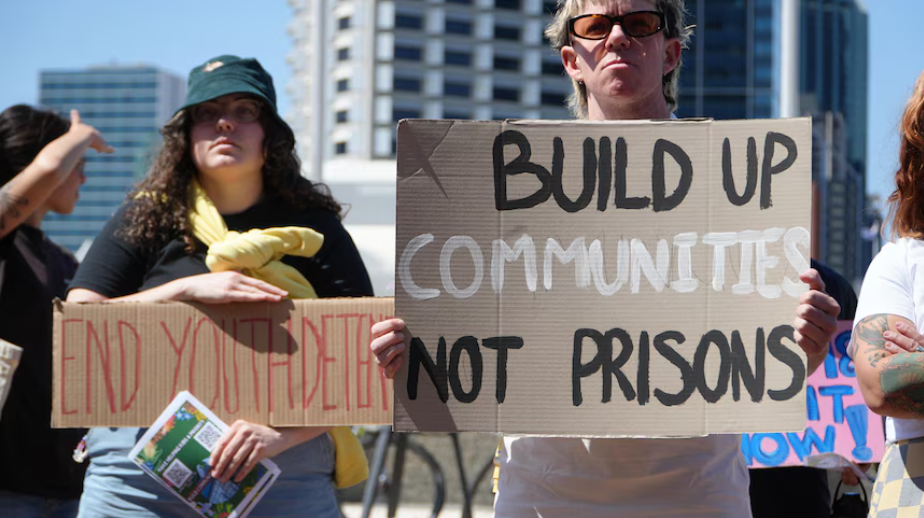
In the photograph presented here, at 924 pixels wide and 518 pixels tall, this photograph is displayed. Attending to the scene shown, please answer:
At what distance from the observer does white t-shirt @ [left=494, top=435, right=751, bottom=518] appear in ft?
6.32

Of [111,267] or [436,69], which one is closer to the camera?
[111,267]

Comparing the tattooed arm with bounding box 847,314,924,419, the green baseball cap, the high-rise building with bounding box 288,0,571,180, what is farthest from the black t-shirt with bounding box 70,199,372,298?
the high-rise building with bounding box 288,0,571,180

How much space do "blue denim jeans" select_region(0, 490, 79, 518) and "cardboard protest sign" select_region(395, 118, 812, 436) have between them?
65.0 inches

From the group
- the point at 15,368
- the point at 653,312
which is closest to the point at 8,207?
the point at 15,368

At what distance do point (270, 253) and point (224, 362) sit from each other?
11.4 inches

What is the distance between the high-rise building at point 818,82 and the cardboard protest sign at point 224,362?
772 inches

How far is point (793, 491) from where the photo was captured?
9.87 feet

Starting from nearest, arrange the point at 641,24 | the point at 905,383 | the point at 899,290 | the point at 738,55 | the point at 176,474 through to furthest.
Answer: the point at 905,383, the point at 899,290, the point at 641,24, the point at 176,474, the point at 738,55

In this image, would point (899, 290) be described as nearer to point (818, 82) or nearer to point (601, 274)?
point (601, 274)

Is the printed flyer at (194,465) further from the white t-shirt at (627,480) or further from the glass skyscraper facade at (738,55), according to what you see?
the glass skyscraper facade at (738,55)

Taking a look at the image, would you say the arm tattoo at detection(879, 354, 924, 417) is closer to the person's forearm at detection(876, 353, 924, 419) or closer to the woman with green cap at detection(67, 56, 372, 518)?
the person's forearm at detection(876, 353, 924, 419)

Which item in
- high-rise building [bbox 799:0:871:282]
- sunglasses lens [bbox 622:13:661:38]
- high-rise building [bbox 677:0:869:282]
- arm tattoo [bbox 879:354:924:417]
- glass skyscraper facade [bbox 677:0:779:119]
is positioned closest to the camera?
arm tattoo [bbox 879:354:924:417]

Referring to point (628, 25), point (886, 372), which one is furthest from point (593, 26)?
point (886, 372)

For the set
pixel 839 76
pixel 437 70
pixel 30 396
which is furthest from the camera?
pixel 437 70
